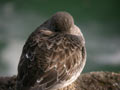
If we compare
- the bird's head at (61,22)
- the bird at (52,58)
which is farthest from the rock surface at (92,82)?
the bird's head at (61,22)

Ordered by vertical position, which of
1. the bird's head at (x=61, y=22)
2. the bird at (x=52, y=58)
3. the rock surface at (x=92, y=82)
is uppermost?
the bird's head at (x=61, y=22)

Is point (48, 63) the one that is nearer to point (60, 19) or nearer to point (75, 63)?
point (75, 63)

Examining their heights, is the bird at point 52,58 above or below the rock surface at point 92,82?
above

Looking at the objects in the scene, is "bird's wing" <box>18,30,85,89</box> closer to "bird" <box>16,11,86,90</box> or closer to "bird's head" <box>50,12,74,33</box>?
"bird" <box>16,11,86,90</box>

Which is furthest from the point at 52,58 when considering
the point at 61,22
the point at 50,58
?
the point at 61,22

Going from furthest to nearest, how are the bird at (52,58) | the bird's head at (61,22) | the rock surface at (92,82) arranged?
the rock surface at (92,82) → the bird's head at (61,22) → the bird at (52,58)

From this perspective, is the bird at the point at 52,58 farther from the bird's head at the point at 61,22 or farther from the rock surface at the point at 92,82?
the rock surface at the point at 92,82

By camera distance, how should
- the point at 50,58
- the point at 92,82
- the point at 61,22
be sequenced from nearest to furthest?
the point at 50,58 → the point at 61,22 → the point at 92,82

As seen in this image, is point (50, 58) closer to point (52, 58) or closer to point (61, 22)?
point (52, 58)

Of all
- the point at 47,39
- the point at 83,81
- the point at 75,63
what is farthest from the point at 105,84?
the point at 47,39
